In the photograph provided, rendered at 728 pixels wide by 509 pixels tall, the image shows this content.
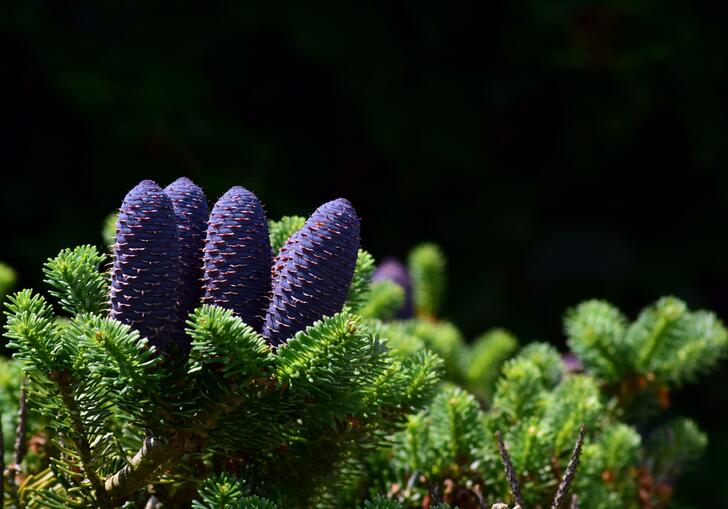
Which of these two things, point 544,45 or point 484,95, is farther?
point 484,95

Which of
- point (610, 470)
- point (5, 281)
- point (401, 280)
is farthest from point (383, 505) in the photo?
point (401, 280)

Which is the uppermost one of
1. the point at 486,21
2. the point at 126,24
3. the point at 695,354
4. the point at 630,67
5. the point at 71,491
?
the point at 486,21

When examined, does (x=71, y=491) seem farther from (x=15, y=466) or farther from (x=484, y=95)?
(x=484, y=95)

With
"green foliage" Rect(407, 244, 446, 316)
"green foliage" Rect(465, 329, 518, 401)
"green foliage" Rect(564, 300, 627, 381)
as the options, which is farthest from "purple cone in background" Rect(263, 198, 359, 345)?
"green foliage" Rect(407, 244, 446, 316)

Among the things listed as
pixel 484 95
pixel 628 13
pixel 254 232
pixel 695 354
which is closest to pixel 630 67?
pixel 628 13

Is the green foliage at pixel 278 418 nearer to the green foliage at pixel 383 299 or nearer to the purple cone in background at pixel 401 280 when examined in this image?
the green foliage at pixel 383 299

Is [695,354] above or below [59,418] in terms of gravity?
above
